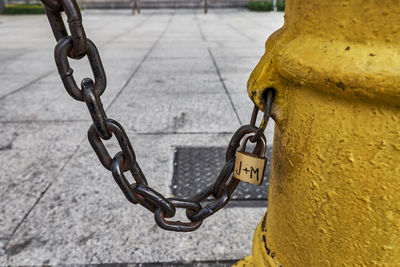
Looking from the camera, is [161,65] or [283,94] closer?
[283,94]

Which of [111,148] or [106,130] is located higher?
[106,130]

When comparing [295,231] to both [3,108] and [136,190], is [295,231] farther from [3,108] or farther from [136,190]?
[3,108]

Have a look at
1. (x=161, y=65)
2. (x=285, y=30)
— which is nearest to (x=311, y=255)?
(x=285, y=30)

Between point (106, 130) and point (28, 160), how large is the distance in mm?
2110

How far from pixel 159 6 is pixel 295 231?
78.3 feet

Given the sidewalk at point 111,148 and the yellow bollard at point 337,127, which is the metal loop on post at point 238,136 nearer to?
the yellow bollard at point 337,127

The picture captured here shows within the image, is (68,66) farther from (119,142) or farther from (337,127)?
(337,127)

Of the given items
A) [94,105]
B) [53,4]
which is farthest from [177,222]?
[53,4]

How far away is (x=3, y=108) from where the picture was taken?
380 centimetres

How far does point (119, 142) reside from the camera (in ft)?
3.09

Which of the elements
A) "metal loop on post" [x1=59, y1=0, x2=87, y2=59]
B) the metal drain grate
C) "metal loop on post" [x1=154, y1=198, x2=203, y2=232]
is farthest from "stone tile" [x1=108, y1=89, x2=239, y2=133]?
"metal loop on post" [x1=59, y1=0, x2=87, y2=59]

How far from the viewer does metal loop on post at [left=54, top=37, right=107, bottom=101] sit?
2.78 ft

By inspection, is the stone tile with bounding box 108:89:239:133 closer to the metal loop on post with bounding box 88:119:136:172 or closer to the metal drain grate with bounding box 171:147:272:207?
the metal drain grate with bounding box 171:147:272:207

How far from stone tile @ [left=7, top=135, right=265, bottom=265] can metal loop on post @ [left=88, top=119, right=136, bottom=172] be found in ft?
3.16
